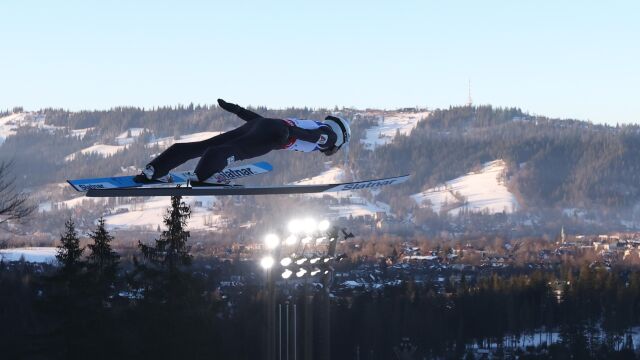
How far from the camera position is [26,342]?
5319 centimetres

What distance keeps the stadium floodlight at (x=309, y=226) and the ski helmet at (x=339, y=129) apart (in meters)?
23.0

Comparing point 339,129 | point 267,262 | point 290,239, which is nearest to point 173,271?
point 267,262

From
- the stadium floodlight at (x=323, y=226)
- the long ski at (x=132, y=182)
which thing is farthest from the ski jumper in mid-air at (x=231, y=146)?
the stadium floodlight at (x=323, y=226)

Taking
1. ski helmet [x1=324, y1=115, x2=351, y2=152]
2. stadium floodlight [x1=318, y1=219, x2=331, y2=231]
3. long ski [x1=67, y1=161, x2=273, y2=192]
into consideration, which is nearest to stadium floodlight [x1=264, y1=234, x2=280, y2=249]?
stadium floodlight [x1=318, y1=219, x2=331, y2=231]

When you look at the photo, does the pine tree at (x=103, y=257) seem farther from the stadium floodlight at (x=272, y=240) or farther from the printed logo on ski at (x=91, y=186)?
the printed logo on ski at (x=91, y=186)

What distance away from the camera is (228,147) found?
66.4 feet

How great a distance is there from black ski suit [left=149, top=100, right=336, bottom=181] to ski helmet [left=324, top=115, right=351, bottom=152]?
1374mm

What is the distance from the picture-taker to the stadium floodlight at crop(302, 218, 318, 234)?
1786 inches

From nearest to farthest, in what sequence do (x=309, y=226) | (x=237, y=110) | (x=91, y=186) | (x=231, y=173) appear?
(x=91, y=186), (x=237, y=110), (x=231, y=173), (x=309, y=226)

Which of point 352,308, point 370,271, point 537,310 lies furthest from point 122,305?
point 370,271

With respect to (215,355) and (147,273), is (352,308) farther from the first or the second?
(147,273)

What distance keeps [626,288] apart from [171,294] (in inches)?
3940

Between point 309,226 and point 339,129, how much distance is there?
929 inches

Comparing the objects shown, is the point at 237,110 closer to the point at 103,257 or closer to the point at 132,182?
the point at 132,182
